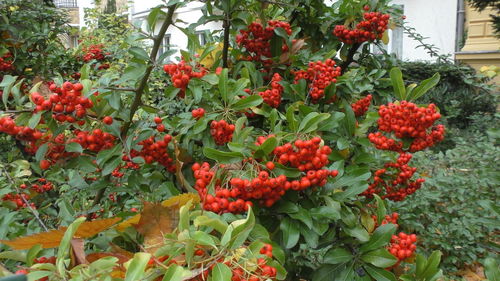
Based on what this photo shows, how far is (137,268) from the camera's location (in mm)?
862

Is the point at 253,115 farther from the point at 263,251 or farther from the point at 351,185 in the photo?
the point at 263,251

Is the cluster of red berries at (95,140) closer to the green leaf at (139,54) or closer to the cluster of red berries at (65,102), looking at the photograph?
the cluster of red berries at (65,102)

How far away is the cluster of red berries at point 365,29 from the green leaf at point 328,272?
135 centimetres

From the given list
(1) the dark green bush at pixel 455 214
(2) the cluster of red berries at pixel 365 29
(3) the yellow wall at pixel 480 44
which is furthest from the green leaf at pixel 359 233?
(3) the yellow wall at pixel 480 44

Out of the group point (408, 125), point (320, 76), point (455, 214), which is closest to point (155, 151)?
point (320, 76)

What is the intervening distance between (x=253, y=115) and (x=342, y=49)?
3.00 feet

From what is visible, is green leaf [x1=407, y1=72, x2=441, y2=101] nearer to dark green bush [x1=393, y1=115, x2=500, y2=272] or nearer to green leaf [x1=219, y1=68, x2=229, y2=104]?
green leaf [x1=219, y1=68, x2=229, y2=104]

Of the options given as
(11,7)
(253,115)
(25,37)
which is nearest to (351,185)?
(253,115)

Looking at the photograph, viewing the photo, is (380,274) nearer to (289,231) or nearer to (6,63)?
(289,231)

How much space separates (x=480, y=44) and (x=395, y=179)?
9.54 meters

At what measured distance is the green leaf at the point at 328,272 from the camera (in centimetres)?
156

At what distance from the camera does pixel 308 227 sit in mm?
1410

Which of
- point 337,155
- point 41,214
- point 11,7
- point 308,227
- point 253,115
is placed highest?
point 11,7

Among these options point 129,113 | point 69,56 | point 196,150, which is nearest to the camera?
point 129,113
